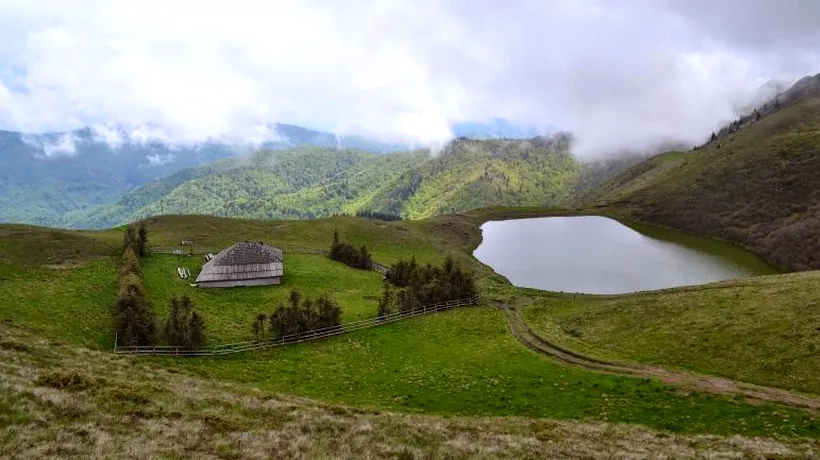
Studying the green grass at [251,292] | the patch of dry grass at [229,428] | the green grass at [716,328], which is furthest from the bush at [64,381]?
the green grass at [716,328]

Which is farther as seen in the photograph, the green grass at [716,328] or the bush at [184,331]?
the bush at [184,331]

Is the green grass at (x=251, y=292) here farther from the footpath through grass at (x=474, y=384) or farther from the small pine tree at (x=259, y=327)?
the footpath through grass at (x=474, y=384)

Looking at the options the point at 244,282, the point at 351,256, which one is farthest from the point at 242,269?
the point at 351,256

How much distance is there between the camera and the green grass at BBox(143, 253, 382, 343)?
193 feet

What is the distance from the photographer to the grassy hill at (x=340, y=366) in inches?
1054

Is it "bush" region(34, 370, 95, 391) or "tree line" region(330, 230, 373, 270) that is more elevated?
"tree line" region(330, 230, 373, 270)

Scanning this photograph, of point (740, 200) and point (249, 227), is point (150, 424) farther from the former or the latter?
point (740, 200)

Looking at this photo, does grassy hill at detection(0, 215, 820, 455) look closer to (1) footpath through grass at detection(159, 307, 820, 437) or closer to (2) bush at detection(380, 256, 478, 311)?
(1) footpath through grass at detection(159, 307, 820, 437)

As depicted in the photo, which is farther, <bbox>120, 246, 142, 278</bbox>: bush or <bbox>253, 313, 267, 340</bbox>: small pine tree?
<bbox>120, 246, 142, 278</bbox>: bush

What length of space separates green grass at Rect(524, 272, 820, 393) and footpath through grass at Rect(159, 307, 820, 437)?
21.5 feet

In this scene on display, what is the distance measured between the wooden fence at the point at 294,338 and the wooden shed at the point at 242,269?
22.8m

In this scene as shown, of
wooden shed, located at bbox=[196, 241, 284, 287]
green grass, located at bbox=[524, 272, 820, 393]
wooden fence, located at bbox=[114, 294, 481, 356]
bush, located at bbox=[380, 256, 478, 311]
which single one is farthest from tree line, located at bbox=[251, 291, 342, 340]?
green grass, located at bbox=[524, 272, 820, 393]

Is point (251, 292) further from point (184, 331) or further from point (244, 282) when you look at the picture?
point (184, 331)

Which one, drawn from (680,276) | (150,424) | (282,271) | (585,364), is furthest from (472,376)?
(680,276)
